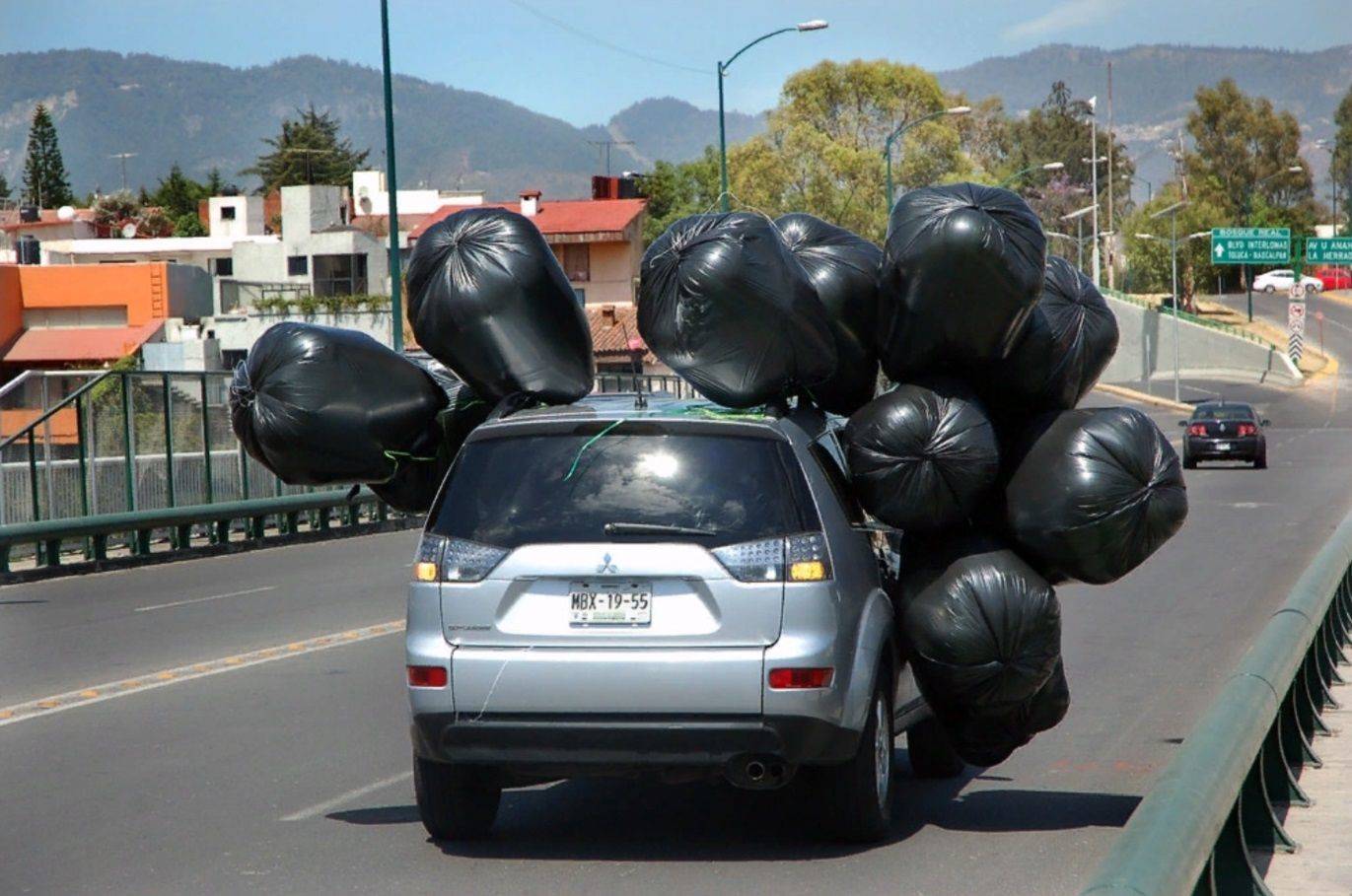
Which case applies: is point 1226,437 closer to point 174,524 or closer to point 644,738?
point 174,524

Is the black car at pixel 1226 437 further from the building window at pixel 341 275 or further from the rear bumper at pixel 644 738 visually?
the building window at pixel 341 275

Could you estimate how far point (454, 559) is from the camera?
7.24 meters

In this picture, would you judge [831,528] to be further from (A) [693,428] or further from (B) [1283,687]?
(B) [1283,687]

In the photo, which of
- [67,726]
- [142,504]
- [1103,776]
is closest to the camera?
[1103,776]

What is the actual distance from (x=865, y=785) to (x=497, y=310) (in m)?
2.50

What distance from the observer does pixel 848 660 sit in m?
7.19

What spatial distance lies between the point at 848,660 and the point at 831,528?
0.49 metres

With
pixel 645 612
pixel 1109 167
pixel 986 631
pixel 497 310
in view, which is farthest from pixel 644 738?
pixel 1109 167

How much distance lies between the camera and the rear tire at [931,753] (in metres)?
9.15

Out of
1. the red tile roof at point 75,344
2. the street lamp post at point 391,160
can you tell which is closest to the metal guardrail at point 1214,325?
Answer: the red tile roof at point 75,344

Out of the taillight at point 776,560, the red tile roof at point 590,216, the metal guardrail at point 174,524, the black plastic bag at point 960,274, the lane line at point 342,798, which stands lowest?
the metal guardrail at point 174,524

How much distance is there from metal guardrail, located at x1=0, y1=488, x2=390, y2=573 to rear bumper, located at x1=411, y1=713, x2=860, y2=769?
1398 centimetres

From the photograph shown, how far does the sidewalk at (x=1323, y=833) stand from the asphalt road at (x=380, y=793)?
70 cm

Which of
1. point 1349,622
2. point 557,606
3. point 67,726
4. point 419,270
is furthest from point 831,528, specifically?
point 1349,622
